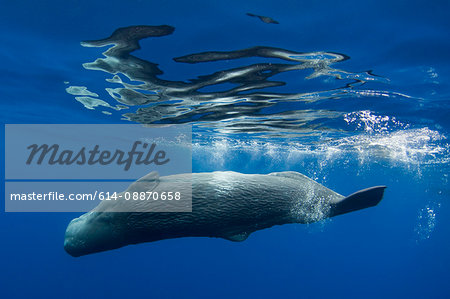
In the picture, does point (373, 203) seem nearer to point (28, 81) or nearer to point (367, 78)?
point (367, 78)

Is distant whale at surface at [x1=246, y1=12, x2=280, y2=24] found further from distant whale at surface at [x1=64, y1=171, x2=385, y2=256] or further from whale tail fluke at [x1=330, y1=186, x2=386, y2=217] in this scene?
whale tail fluke at [x1=330, y1=186, x2=386, y2=217]

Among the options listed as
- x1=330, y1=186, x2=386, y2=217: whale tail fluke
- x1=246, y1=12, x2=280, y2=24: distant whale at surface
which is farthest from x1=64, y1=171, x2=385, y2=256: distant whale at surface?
x1=246, y1=12, x2=280, y2=24: distant whale at surface

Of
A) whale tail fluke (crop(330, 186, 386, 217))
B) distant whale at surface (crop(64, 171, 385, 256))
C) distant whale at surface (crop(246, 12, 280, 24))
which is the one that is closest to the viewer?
whale tail fluke (crop(330, 186, 386, 217))

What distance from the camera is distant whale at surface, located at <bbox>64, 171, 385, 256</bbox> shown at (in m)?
4.58

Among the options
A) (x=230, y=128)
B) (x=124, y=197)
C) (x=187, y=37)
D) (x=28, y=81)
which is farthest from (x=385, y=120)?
(x=28, y=81)

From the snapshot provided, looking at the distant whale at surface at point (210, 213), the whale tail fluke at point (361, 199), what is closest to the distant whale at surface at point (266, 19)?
the distant whale at surface at point (210, 213)

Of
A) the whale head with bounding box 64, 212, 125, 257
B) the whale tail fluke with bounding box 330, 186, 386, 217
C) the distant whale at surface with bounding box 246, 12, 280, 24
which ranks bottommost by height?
the whale head with bounding box 64, 212, 125, 257

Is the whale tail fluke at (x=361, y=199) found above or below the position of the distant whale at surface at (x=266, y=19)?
below

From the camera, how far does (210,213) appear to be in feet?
15.1

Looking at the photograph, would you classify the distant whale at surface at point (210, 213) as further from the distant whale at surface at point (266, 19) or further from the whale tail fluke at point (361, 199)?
the distant whale at surface at point (266, 19)

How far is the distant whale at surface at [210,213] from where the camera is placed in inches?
180

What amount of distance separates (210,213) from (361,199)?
2.57m

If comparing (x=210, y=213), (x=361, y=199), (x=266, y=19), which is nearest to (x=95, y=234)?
(x=210, y=213)

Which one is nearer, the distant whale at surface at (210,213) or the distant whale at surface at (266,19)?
the distant whale at surface at (210,213)
